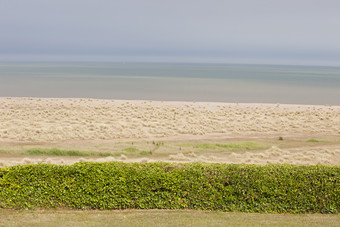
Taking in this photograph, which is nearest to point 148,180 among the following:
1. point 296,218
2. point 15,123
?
point 296,218

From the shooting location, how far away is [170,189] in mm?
9602

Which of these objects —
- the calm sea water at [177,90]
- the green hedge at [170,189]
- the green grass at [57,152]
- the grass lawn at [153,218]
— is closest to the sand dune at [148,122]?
the green grass at [57,152]

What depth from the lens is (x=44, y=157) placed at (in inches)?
671

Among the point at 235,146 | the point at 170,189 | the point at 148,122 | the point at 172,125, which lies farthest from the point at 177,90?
the point at 170,189

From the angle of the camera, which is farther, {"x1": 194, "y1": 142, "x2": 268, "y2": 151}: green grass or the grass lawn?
{"x1": 194, "y1": 142, "x2": 268, "y2": 151}: green grass

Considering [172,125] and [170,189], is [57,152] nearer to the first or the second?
[170,189]

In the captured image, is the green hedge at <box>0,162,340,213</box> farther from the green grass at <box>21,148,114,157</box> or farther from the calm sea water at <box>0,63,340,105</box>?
the calm sea water at <box>0,63,340,105</box>

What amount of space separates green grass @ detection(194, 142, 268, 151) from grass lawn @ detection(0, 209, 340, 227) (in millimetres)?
10120

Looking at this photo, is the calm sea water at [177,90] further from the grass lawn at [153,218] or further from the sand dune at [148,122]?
the grass lawn at [153,218]

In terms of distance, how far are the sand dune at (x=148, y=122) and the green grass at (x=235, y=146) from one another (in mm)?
3023

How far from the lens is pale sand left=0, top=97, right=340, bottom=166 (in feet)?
60.5

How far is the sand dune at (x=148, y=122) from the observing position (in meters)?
23.0

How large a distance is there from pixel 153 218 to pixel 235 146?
38.3ft

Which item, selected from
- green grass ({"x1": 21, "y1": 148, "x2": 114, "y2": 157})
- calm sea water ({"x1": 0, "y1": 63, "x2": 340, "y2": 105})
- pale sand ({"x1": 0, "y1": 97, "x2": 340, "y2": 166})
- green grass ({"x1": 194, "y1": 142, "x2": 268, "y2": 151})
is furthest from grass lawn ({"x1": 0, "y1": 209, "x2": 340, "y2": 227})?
calm sea water ({"x1": 0, "y1": 63, "x2": 340, "y2": 105})
